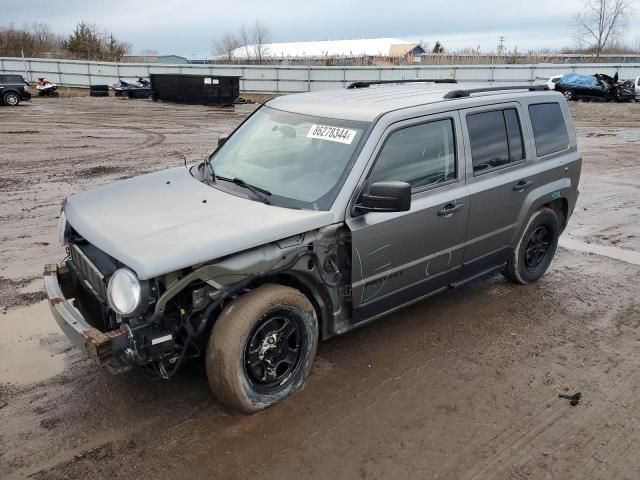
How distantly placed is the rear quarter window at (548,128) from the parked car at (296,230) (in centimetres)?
3

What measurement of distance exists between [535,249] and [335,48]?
82.3 meters

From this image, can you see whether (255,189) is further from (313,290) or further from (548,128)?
(548,128)

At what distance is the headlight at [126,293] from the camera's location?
9.29ft

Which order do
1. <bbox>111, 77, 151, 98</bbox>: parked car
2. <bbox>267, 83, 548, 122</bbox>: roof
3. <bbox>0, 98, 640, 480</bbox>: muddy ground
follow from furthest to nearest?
<bbox>111, 77, 151, 98</bbox>: parked car → <bbox>267, 83, 548, 122</bbox>: roof → <bbox>0, 98, 640, 480</bbox>: muddy ground

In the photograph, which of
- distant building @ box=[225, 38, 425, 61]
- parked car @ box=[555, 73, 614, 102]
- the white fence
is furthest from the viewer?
distant building @ box=[225, 38, 425, 61]

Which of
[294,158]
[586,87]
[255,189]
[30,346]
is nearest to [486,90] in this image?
[294,158]

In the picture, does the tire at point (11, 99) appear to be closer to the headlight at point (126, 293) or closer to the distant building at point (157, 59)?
the headlight at point (126, 293)

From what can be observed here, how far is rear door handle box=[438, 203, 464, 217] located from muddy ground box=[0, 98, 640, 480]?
3.44 feet

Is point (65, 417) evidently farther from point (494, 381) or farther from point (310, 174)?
point (494, 381)

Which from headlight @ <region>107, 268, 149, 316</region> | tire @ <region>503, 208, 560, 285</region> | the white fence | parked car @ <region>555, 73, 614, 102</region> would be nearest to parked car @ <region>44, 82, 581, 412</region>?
headlight @ <region>107, 268, 149, 316</region>

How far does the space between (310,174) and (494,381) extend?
1965 millimetres

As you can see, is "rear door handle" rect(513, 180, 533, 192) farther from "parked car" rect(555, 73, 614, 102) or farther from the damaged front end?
"parked car" rect(555, 73, 614, 102)

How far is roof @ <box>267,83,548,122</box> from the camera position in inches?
156

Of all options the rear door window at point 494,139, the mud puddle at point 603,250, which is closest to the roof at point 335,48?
the mud puddle at point 603,250
